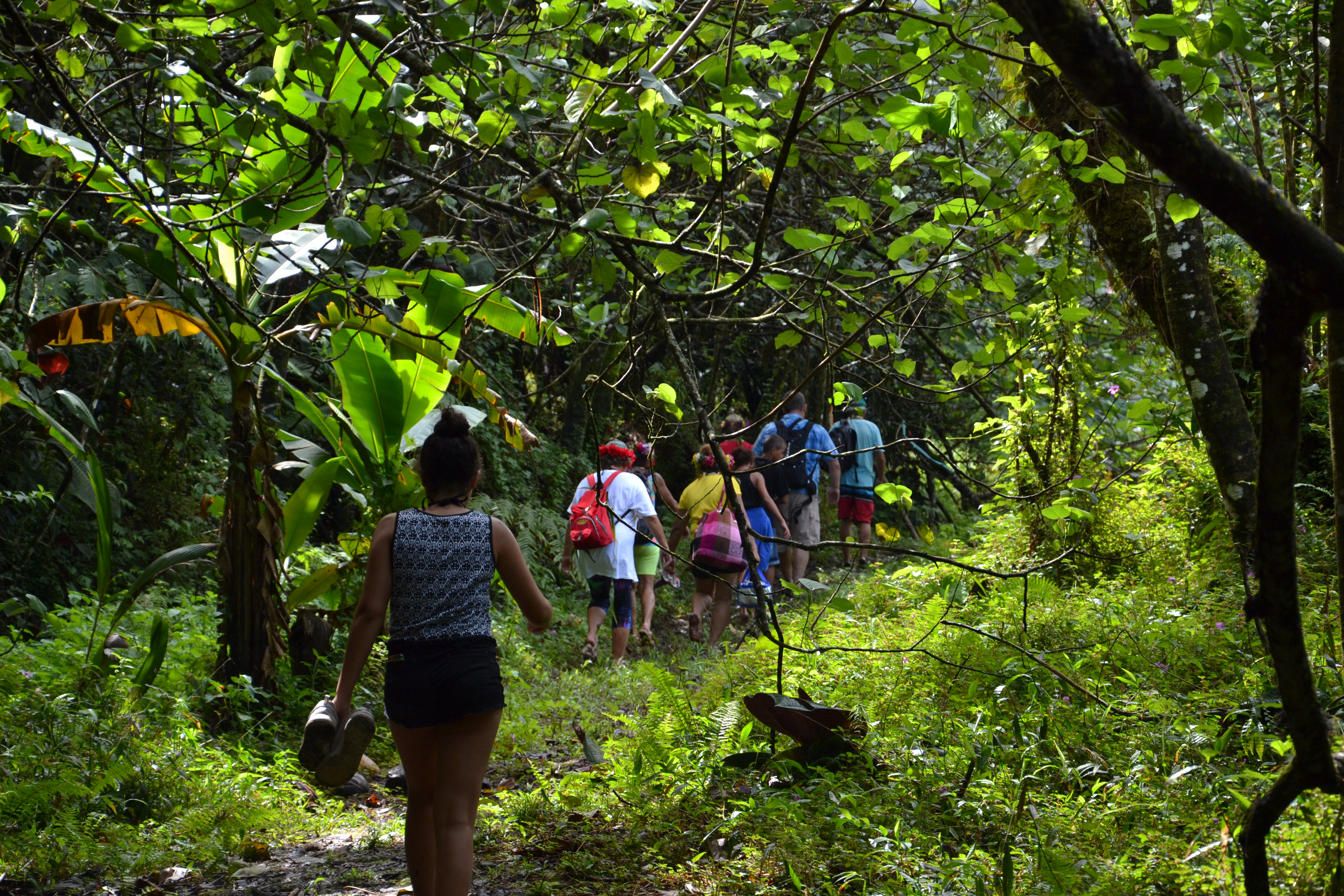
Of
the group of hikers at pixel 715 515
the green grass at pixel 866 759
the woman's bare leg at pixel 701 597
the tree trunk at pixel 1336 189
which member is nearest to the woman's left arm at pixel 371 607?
the green grass at pixel 866 759

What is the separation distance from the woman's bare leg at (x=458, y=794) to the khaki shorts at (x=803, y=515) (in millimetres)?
6894

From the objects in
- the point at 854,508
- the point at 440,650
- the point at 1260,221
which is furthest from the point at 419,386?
the point at 854,508

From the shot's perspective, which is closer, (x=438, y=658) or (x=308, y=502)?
(x=438, y=658)

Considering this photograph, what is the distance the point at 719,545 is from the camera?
8602mm

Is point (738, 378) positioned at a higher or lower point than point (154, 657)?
higher

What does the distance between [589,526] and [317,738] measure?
4.56 meters

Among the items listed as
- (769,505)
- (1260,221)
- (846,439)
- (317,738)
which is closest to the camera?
(1260,221)

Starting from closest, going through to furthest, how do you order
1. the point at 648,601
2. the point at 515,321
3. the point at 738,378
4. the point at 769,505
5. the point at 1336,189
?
the point at 1336,189 → the point at 515,321 → the point at 738,378 → the point at 769,505 → the point at 648,601

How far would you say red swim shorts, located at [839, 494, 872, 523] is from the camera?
10.7 meters

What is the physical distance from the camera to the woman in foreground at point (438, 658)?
11.3ft

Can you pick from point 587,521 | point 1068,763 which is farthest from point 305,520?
point 1068,763

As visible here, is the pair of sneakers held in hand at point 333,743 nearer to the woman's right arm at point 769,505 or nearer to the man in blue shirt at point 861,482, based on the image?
the woman's right arm at point 769,505

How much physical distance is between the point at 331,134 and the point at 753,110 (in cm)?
147

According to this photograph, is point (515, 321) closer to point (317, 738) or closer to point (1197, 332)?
point (317, 738)
